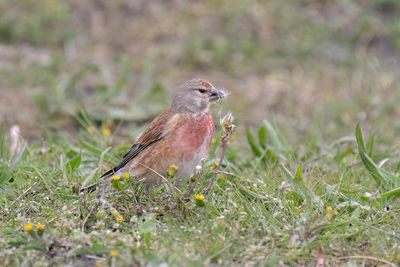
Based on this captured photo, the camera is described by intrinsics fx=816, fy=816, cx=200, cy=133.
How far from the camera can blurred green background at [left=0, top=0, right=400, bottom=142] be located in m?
9.40

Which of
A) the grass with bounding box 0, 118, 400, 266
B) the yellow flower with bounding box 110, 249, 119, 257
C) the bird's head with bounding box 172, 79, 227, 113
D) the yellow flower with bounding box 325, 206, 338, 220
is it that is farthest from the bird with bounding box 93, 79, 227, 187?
the yellow flower with bounding box 110, 249, 119, 257

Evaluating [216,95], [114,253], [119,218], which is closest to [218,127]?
[216,95]

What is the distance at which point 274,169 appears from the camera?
6.08m

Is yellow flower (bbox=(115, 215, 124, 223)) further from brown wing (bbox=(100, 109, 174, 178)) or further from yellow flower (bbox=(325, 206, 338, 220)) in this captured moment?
yellow flower (bbox=(325, 206, 338, 220))

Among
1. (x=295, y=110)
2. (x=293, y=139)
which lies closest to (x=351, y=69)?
(x=295, y=110)

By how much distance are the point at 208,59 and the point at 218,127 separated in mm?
2691

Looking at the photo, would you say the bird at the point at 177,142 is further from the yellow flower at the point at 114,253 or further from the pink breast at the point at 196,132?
the yellow flower at the point at 114,253

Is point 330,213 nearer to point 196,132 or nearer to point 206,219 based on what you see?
point 206,219

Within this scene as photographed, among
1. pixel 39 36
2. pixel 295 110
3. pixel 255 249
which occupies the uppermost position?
pixel 255 249

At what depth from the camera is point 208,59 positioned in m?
11.0

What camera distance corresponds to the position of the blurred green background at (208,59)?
940 centimetres

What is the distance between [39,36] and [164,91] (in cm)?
265

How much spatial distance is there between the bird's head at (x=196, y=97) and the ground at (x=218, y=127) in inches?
16.9

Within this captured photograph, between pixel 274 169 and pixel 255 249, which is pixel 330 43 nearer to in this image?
pixel 274 169
